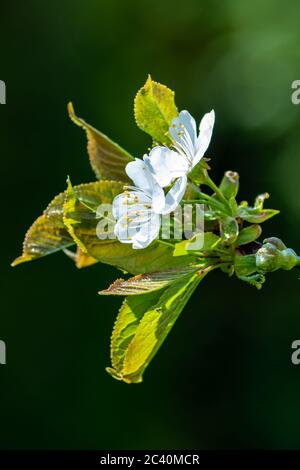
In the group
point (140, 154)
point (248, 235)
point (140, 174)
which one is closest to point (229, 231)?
point (248, 235)

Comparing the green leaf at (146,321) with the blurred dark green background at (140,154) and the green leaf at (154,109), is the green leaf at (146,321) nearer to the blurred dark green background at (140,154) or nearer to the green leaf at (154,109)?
the green leaf at (154,109)

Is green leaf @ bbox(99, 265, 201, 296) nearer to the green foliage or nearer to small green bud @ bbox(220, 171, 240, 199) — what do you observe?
the green foliage

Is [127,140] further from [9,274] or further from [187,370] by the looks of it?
[187,370]

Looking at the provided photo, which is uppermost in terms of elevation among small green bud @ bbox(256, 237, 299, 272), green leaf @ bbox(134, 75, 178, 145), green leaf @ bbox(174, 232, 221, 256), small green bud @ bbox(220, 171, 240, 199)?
green leaf @ bbox(134, 75, 178, 145)

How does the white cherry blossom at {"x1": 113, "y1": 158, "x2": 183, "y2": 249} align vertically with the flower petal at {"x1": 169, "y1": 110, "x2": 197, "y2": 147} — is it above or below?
below

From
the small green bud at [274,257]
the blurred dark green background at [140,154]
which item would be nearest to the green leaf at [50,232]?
the small green bud at [274,257]

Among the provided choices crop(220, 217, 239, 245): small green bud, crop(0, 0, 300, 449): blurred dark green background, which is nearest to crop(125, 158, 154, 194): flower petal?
crop(220, 217, 239, 245): small green bud
